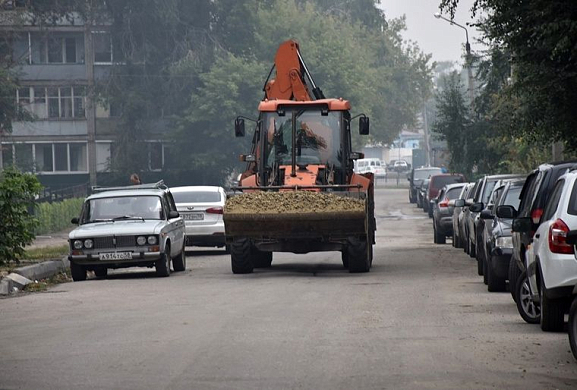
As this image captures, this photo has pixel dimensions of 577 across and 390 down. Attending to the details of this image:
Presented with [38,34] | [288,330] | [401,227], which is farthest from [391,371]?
[38,34]

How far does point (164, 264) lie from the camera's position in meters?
23.6

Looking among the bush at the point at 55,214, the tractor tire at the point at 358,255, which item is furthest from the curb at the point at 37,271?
the bush at the point at 55,214


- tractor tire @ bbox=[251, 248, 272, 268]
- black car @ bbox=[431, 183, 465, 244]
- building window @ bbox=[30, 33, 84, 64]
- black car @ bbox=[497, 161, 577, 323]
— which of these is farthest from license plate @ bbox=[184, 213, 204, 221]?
building window @ bbox=[30, 33, 84, 64]

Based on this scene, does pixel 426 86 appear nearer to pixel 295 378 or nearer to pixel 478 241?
pixel 478 241

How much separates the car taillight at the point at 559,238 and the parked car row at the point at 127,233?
11783mm

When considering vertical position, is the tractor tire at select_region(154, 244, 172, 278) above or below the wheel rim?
below

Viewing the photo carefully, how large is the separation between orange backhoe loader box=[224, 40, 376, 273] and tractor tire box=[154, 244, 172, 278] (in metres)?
1.20

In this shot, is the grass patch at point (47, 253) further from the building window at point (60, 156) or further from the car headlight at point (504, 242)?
the building window at point (60, 156)

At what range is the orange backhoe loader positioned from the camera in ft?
72.9

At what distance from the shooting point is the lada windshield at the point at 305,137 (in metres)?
25.1

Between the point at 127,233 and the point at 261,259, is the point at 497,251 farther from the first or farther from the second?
the point at 261,259

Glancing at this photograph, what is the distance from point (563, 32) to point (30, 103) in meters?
61.1

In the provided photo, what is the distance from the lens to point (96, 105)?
81.2 metres

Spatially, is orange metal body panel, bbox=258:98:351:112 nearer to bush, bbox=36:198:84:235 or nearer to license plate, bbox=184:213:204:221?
license plate, bbox=184:213:204:221
